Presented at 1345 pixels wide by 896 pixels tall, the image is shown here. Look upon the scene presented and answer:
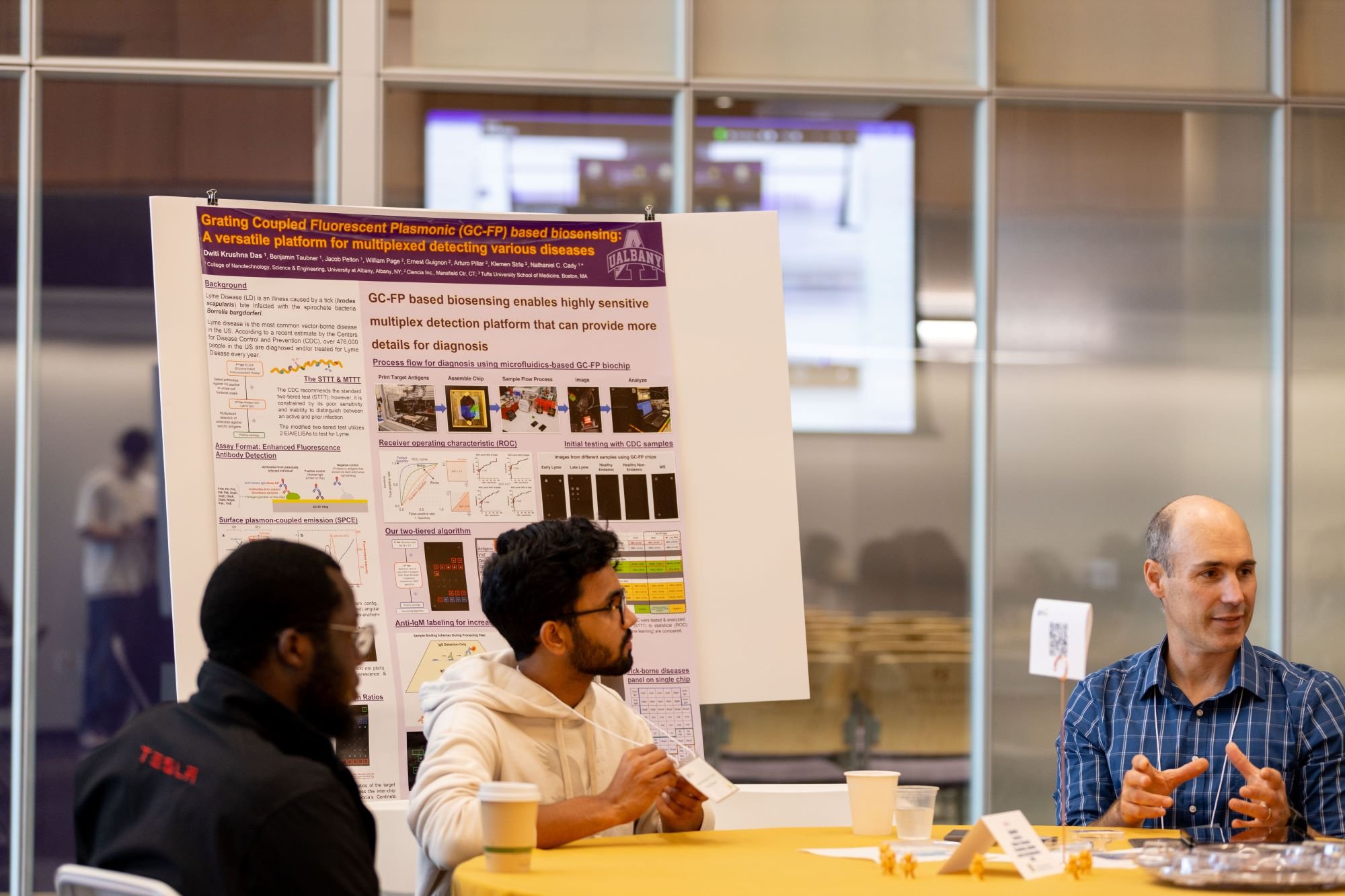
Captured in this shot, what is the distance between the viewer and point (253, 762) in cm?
187

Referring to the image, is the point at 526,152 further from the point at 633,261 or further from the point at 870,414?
the point at 870,414

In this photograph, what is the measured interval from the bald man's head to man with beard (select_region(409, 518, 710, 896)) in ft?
4.12

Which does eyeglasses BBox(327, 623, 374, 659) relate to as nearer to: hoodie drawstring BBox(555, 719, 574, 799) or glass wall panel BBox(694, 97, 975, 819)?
hoodie drawstring BBox(555, 719, 574, 799)

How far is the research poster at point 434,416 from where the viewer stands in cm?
353

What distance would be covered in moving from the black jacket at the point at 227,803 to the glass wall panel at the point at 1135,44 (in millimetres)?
4170

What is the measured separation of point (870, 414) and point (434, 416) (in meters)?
1.98

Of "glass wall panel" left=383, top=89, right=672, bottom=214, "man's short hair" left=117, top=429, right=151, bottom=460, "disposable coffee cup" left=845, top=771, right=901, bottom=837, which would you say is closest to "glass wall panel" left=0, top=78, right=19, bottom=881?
"man's short hair" left=117, top=429, right=151, bottom=460

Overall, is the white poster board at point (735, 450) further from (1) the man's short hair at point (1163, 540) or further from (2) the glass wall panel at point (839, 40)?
(2) the glass wall panel at point (839, 40)

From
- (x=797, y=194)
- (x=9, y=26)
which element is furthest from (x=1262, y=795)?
(x=9, y=26)

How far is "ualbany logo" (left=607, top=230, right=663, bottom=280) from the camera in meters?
3.85

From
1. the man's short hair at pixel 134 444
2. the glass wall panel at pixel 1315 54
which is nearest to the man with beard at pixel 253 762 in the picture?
the man's short hair at pixel 134 444

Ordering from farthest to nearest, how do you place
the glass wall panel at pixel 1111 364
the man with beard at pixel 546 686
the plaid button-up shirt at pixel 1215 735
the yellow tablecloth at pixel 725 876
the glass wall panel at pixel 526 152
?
the glass wall panel at pixel 1111 364 < the glass wall panel at pixel 526 152 < the plaid button-up shirt at pixel 1215 735 < the man with beard at pixel 546 686 < the yellow tablecloth at pixel 725 876

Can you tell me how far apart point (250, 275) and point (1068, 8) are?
333 centimetres

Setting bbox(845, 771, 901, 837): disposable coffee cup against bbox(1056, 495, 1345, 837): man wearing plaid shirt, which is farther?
bbox(1056, 495, 1345, 837): man wearing plaid shirt
